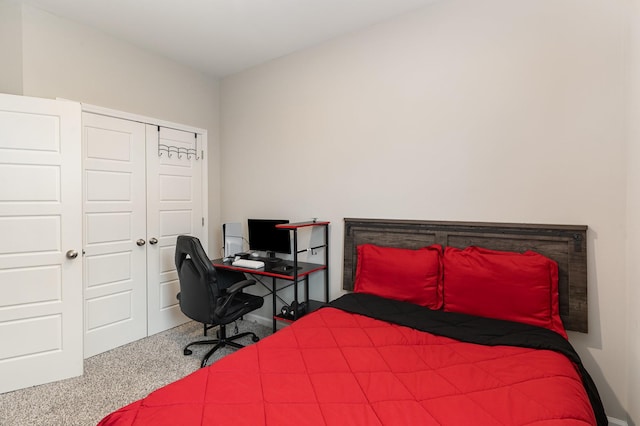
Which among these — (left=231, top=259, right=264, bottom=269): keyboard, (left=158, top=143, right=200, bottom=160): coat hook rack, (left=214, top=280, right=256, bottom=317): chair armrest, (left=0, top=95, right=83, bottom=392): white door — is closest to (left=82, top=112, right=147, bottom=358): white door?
(left=158, top=143, right=200, bottom=160): coat hook rack

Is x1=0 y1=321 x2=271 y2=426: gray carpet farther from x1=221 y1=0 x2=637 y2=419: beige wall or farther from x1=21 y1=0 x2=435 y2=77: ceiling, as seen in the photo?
x1=21 y1=0 x2=435 y2=77: ceiling

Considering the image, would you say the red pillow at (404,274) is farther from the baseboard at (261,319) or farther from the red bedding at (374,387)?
the baseboard at (261,319)

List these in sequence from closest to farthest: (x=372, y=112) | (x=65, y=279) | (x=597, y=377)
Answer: (x=597, y=377), (x=65, y=279), (x=372, y=112)

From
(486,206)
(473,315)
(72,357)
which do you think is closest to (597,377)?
(473,315)

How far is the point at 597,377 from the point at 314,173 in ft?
8.68

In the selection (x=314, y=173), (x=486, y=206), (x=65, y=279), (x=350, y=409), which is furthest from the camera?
(x=314, y=173)

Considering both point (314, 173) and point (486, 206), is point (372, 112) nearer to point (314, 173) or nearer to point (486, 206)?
point (314, 173)

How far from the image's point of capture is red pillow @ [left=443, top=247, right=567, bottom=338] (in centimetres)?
191

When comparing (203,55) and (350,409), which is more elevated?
(203,55)

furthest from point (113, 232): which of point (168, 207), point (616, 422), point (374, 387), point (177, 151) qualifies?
point (616, 422)

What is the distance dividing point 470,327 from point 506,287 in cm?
37

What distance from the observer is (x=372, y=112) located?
2.80m

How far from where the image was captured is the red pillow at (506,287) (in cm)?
191

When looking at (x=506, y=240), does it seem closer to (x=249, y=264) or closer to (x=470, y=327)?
(x=470, y=327)
